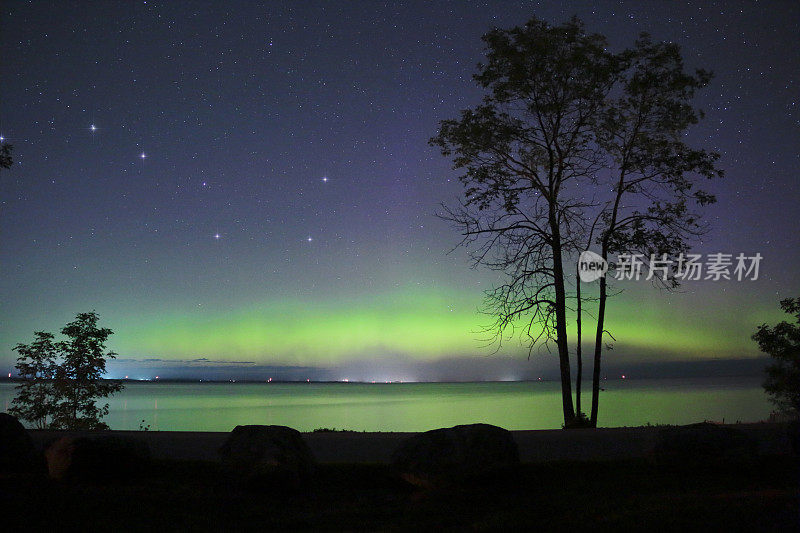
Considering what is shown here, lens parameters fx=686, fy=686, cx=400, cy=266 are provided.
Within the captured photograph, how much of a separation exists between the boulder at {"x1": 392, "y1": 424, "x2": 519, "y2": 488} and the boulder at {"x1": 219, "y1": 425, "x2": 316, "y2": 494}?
143 centimetres

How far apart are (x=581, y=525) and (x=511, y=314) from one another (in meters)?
10.4

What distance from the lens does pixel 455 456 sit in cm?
1014

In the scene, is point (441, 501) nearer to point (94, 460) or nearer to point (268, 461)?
point (268, 461)

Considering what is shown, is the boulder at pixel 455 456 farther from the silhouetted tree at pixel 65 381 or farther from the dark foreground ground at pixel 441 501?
the silhouetted tree at pixel 65 381

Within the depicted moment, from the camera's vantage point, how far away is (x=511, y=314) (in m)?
17.7

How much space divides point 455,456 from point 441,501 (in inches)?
32.6

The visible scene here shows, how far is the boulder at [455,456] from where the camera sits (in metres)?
10.0

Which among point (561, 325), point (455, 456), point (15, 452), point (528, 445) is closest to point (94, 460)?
point (15, 452)

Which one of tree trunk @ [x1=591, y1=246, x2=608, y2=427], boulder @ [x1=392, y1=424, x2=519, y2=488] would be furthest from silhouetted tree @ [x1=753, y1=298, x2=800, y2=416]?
boulder @ [x1=392, y1=424, x2=519, y2=488]

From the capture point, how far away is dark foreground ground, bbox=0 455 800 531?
7598mm

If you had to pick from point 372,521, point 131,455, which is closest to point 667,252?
point 372,521

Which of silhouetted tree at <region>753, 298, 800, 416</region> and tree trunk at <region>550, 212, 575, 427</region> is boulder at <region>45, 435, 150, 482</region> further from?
silhouetted tree at <region>753, 298, 800, 416</region>

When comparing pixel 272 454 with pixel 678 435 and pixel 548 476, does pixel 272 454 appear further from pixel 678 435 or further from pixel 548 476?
pixel 678 435

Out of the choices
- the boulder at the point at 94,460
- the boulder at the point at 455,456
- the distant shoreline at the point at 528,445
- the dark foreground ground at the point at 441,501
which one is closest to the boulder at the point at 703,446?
the dark foreground ground at the point at 441,501
